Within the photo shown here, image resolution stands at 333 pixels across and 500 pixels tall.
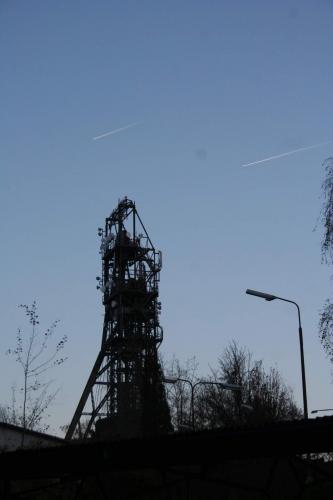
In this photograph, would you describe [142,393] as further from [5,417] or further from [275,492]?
[275,492]

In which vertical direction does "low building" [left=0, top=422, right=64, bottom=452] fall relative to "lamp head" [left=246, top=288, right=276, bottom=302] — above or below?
below

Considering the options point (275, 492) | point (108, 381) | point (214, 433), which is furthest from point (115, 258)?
point (214, 433)

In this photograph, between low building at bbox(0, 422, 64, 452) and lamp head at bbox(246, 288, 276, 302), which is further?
low building at bbox(0, 422, 64, 452)

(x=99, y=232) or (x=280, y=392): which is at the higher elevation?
(x=99, y=232)

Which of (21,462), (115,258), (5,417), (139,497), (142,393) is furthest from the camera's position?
(5,417)

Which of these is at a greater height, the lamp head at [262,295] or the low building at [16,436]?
the lamp head at [262,295]

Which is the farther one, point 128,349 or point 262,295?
point 128,349

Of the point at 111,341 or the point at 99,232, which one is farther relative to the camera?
the point at 99,232

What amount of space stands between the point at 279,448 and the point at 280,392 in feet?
151

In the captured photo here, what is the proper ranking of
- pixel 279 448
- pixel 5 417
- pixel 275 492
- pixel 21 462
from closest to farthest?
pixel 279 448
pixel 21 462
pixel 275 492
pixel 5 417

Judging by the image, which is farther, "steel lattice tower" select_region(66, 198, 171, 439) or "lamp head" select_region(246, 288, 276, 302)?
"steel lattice tower" select_region(66, 198, 171, 439)

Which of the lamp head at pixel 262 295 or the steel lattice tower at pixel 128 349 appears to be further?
the steel lattice tower at pixel 128 349

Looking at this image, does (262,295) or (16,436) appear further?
(16,436)

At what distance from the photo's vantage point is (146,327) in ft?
192
